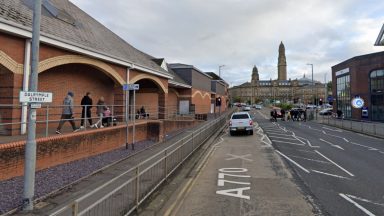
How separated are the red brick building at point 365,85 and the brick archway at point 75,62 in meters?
36.1

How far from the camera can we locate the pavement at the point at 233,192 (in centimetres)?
689

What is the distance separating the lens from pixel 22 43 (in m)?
10.5

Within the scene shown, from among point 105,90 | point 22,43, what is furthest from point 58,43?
point 105,90

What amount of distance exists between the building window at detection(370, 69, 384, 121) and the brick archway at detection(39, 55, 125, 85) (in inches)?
1412

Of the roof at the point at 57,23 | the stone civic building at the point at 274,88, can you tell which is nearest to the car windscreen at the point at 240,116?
the roof at the point at 57,23

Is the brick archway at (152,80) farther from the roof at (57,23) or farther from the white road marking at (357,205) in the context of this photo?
the white road marking at (357,205)

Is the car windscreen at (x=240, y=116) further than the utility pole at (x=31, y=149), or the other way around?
the car windscreen at (x=240, y=116)

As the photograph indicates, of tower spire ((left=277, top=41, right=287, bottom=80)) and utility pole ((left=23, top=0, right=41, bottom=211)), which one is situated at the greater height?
tower spire ((left=277, top=41, right=287, bottom=80))

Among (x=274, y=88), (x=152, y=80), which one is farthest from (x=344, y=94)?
(x=274, y=88)

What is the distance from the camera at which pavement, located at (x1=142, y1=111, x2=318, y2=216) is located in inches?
271

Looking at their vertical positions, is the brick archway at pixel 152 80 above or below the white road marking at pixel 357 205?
above

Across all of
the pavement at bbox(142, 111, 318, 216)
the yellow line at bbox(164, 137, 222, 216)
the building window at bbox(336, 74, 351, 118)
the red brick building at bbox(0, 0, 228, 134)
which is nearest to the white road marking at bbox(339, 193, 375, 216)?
the pavement at bbox(142, 111, 318, 216)

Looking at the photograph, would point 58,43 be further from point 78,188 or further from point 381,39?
point 381,39

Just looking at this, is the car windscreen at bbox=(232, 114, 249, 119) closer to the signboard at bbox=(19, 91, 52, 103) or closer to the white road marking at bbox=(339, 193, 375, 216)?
the white road marking at bbox=(339, 193, 375, 216)
